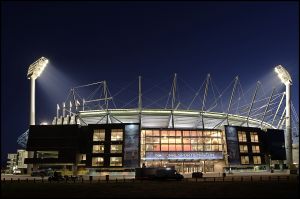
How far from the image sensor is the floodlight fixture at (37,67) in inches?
3550

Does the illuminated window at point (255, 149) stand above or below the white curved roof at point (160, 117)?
below

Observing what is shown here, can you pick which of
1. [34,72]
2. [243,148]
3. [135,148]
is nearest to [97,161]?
[135,148]

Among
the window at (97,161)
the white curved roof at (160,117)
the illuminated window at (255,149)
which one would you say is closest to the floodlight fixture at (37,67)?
the white curved roof at (160,117)

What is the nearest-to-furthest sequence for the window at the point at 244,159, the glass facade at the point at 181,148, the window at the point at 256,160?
the glass facade at the point at 181,148 < the window at the point at 244,159 < the window at the point at 256,160

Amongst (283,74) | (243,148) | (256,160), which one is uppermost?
(283,74)

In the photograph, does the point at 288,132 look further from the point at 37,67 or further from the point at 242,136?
the point at 37,67

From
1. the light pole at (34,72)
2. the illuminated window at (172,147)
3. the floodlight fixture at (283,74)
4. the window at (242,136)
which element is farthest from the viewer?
the floodlight fixture at (283,74)

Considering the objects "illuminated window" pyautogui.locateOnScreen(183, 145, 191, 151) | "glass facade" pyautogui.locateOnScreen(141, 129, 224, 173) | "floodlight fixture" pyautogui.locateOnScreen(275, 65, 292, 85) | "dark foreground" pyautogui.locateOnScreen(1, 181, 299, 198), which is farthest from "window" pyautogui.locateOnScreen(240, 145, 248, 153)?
"dark foreground" pyautogui.locateOnScreen(1, 181, 299, 198)

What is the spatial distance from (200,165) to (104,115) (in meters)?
28.0

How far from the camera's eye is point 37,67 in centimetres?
9038

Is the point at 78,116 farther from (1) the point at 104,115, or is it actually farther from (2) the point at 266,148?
(2) the point at 266,148

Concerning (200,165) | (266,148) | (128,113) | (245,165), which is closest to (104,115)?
(128,113)

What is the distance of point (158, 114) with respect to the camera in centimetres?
8525

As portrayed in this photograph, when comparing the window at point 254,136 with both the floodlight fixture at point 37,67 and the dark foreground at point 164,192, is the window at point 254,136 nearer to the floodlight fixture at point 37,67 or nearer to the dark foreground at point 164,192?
the dark foreground at point 164,192
